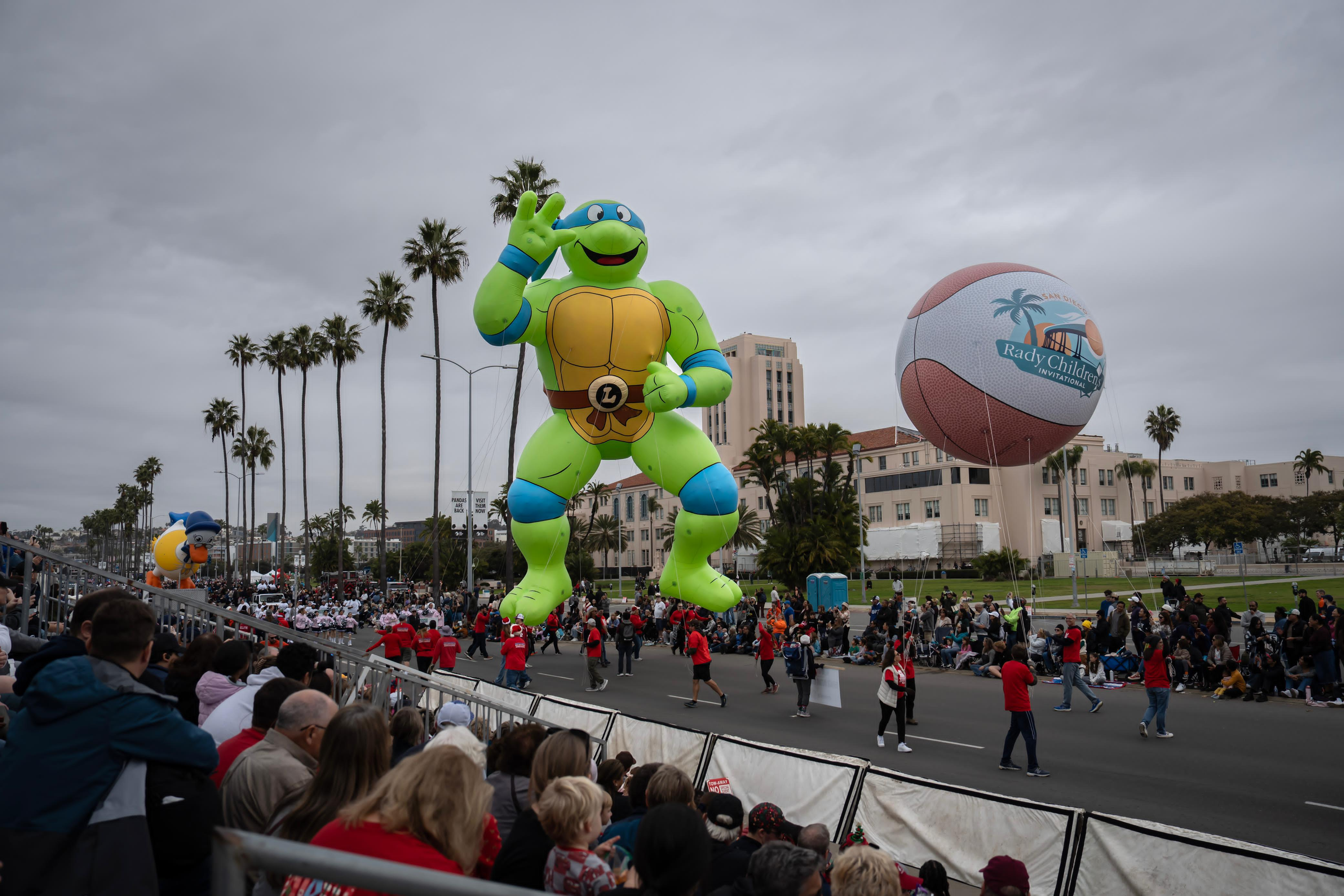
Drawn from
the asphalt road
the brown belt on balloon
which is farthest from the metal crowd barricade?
the brown belt on balloon

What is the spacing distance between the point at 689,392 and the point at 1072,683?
8999mm

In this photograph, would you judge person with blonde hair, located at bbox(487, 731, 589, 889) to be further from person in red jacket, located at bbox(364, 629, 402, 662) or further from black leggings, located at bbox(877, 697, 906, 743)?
person in red jacket, located at bbox(364, 629, 402, 662)

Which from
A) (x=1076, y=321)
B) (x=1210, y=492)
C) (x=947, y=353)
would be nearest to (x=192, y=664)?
(x=947, y=353)

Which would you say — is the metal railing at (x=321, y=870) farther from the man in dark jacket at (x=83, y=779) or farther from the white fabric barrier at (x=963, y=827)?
the white fabric barrier at (x=963, y=827)

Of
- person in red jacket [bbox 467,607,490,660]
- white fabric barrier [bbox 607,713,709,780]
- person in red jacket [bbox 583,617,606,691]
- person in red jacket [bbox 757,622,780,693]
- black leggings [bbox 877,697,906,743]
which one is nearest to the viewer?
white fabric barrier [bbox 607,713,709,780]

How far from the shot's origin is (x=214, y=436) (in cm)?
6819

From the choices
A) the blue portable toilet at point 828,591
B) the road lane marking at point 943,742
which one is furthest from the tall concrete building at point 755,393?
the road lane marking at point 943,742

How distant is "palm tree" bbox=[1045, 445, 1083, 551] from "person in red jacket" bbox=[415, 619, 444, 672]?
46.7 m

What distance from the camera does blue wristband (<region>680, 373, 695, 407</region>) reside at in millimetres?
10227

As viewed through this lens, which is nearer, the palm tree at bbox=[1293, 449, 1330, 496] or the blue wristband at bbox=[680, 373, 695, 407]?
the blue wristband at bbox=[680, 373, 695, 407]

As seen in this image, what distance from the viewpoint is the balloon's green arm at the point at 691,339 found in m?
10.8

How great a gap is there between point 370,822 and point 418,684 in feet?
20.8

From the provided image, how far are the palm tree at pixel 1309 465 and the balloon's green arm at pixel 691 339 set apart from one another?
91712 millimetres

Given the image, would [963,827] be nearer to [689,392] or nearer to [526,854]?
[526,854]
